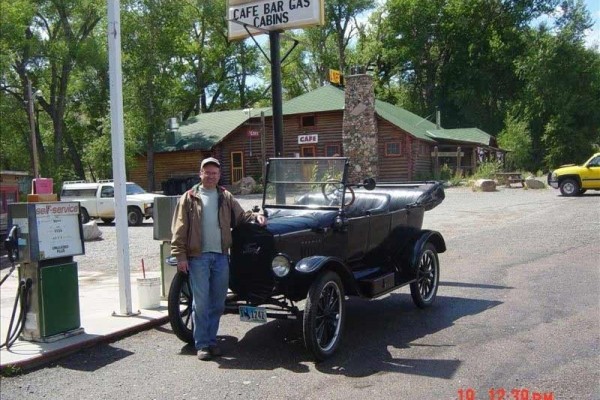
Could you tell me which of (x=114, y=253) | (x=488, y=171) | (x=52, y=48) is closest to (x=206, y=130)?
(x=52, y=48)

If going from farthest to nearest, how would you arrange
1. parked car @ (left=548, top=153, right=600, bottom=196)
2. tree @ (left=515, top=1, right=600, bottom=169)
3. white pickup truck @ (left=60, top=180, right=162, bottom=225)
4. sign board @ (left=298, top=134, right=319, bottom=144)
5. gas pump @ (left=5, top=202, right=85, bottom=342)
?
tree @ (left=515, top=1, right=600, bottom=169) → sign board @ (left=298, top=134, right=319, bottom=144) → parked car @ (left=548, top=153, right=600, bottom=196) → white pickup truck @ (left=60, top=180, right=162, bottom=225) → gas pump @ (left=5, top=202, right=85, bottom=342)

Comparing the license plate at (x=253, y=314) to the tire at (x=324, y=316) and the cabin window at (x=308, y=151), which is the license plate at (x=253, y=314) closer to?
the tire at (x=324, y=316)

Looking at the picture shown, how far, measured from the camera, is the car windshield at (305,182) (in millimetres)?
6539

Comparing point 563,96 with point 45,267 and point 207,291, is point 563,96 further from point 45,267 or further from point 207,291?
point 45,267

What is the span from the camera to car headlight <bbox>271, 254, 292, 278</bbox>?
5359 mm

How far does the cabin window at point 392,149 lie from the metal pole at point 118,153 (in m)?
27.9

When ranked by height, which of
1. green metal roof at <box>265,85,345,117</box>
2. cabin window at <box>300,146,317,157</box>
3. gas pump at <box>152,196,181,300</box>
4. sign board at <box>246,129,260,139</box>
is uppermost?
green metal roof at <box>265,85,345,117</box>

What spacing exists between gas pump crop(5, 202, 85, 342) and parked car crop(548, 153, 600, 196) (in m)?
21.0

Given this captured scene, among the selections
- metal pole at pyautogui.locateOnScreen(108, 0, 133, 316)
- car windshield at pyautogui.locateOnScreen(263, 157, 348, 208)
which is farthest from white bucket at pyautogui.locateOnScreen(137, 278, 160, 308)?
car windshield at pyautogui.locateOnScreen(263, 157, 348, 208)

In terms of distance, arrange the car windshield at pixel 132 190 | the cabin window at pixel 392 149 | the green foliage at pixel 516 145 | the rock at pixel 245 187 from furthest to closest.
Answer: the green foliage at pixel 516 145, the cabin window at pixel 392 149, the rock at pixel 245 187, the car windshield at pixel 132 190

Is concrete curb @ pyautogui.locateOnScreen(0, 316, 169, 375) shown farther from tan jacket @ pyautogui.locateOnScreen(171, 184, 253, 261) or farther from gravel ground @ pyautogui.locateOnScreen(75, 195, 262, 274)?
gravel ground @ pyautogui.locateOnScreen(75, 195, 262, 274)

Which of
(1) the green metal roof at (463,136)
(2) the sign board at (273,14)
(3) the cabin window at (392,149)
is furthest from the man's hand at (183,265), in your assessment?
(1) the green metal roof at (463,136)

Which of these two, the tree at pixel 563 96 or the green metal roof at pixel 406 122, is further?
the tree at pixel 563 96

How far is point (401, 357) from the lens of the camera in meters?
5.38
